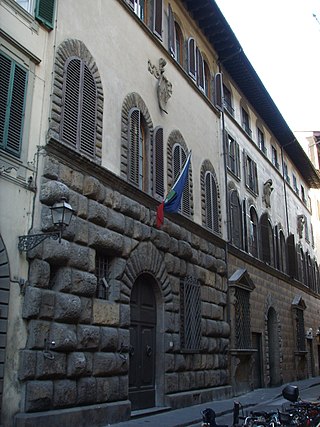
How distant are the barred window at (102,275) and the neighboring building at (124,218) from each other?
2 centimetres

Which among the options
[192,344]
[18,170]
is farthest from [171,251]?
[18,170]

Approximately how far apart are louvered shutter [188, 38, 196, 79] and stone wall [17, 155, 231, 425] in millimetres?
5538

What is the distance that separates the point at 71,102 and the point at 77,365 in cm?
492

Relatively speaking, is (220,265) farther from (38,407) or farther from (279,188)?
(279,188)

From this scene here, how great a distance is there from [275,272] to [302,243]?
Result: 27.8ft

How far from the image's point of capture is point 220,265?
646 inches

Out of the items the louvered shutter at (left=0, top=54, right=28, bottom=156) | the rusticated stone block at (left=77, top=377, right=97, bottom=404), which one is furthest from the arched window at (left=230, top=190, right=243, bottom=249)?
the louvered shutter at (left=0, top=54, right=28, bottom=156)

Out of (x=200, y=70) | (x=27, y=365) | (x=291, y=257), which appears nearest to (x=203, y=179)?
(x=200, y=70)

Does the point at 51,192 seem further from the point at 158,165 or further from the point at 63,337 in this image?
the point at 158,165

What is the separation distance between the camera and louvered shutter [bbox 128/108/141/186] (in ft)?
39.3

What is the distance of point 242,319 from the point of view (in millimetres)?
17641

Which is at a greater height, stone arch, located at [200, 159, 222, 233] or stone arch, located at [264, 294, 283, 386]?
stone arch, located at [200, 159, 222, 233]

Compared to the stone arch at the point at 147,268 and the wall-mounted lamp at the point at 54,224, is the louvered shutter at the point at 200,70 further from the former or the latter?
the wall-mounted lamp at the point at 54,224

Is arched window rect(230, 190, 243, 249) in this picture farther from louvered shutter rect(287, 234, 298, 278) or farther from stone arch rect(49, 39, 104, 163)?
stone arch rect(49, 39, 104, 163)
